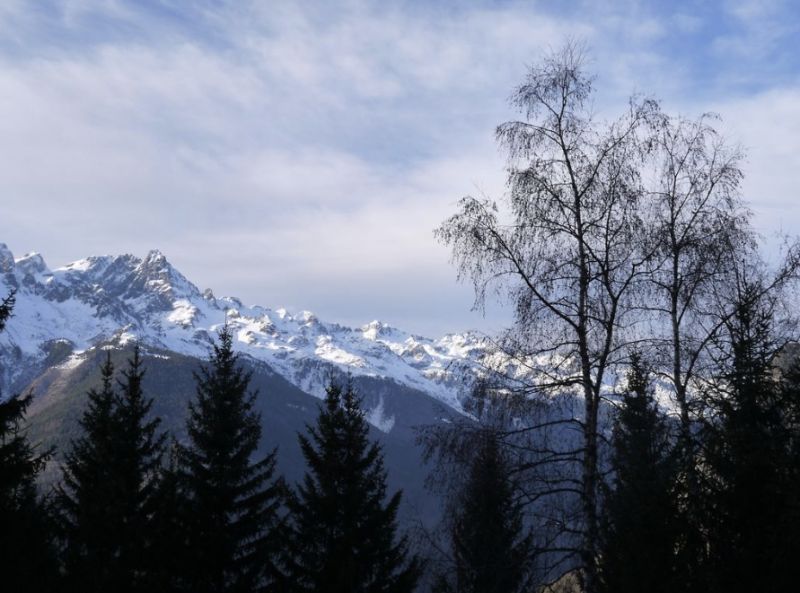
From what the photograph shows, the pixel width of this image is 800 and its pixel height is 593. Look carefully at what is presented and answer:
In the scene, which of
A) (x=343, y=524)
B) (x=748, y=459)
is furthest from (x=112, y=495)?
(x=748, y=459)

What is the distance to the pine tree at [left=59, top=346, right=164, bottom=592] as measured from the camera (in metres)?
21.2

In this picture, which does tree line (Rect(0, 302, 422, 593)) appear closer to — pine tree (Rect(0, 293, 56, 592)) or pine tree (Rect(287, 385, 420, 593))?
pine tree (Rect(287, 385, 420, 593))

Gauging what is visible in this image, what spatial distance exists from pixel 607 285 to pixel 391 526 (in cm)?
1254

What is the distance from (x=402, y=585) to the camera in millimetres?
23109

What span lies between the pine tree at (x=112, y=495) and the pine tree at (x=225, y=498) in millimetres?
1428

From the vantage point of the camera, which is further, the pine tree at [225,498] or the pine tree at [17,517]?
the pine tree at [225,498]

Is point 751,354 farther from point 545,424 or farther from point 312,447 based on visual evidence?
point 312,447

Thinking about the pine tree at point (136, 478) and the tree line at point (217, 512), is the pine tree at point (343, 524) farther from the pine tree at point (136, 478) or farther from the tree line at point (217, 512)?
the pine tree at point (136, 478)

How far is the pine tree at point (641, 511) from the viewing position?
1356 cm

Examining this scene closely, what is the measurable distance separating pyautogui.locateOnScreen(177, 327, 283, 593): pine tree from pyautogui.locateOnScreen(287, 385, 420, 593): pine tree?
3.04ft

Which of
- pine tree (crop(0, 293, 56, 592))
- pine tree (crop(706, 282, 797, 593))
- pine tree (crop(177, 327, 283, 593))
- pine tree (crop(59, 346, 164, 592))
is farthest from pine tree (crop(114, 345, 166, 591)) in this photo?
pine tree (crop(706, 282, 797, 593))

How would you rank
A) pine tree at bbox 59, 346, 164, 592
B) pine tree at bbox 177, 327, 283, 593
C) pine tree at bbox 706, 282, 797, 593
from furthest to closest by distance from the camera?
pine tree at bbox 177, 327, 283, 593
pine tree at bbox 59, 346, 164, 592
pine tree at bbox 706, 282, 797, 593

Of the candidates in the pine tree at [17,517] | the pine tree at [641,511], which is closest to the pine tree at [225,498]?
the pine tree at [17,517]

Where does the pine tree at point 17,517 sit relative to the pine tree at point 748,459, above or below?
below
